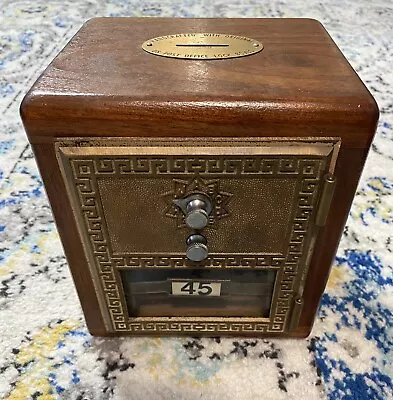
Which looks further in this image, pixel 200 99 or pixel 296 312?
pixel 296 312

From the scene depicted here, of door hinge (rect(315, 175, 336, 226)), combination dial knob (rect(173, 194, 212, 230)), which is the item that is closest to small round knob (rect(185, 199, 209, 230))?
combination dial knob (rect(173, 194, 212, 230))

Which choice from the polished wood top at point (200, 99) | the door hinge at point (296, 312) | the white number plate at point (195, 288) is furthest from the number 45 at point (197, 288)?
the polished wood top at point (200, 99)

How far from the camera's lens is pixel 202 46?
564 millimetres

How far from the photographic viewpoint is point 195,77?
48 centimetres

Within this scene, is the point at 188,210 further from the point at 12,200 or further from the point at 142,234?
the point at 12,200

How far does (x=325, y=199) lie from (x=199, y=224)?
132mm

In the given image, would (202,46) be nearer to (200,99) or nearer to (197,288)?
(200,99)

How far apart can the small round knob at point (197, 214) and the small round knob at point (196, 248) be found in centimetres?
4

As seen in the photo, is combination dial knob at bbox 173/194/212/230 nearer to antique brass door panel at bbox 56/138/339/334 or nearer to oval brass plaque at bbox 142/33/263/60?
antique brass door panel at bbox 56/138/339/334

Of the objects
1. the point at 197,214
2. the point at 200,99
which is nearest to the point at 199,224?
the point at 197,214

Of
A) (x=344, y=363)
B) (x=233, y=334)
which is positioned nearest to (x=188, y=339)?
(x=233, y=334)

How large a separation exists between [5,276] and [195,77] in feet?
1.56

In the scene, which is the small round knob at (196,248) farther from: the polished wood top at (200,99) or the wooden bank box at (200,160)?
the polished wood top at (200,99)

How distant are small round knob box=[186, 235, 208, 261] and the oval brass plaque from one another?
201mm
